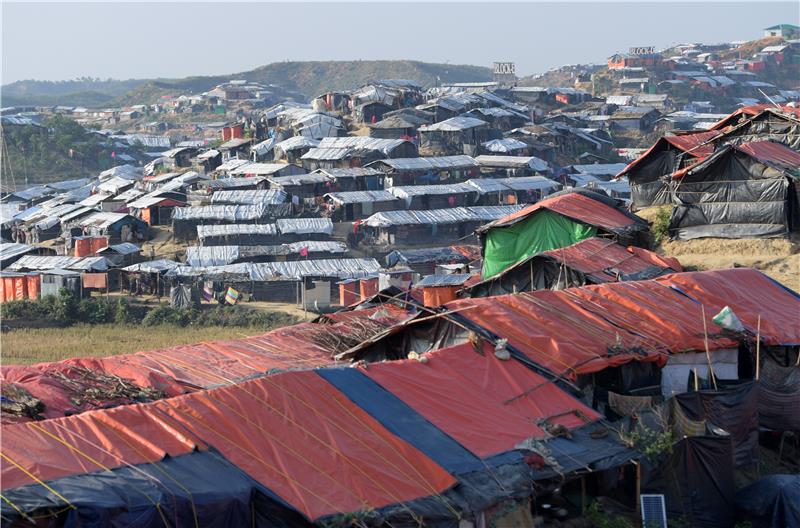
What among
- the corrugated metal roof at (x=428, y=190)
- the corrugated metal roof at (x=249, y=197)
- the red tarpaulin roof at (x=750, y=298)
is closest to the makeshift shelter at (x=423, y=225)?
the corrugated metal roof at (x=428, y=190)

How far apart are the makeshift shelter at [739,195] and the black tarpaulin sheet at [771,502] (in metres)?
10.4

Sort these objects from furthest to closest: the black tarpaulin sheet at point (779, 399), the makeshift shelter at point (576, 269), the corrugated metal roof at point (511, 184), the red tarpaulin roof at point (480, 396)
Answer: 1. the corrugated metal roof at point (511, 184)
2. the makeshift shelter at point (576, 269)
3. the black tarpaulin sheet at point (779, 399)
4. the red tarpaulin roof at point (480, 396)

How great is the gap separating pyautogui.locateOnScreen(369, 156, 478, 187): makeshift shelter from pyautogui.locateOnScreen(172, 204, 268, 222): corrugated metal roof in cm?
717

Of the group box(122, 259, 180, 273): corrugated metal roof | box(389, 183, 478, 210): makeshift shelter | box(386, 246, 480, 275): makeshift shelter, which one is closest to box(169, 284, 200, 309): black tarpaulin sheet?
box(122, 259, 180, 273): corrugated metal roof

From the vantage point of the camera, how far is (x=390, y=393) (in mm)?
11211

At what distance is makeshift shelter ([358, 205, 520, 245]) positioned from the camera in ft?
125

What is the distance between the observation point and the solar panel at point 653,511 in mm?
10961

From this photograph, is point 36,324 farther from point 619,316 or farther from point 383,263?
point 619,316

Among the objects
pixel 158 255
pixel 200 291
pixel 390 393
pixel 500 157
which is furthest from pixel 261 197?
pixel 390 393

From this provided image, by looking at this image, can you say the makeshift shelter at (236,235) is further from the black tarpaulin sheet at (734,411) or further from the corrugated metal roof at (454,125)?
the black tarpaulin sheet at (734,411)

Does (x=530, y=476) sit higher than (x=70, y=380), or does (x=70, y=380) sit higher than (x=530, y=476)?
(x=70, y=380)

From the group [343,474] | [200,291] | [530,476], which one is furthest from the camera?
[200,291]

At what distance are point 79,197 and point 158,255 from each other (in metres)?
13.0

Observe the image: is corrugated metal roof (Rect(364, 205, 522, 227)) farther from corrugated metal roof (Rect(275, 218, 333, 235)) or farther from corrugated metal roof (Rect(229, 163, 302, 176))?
corrugated metal roof (Rect(229, 163, 302, 176))
